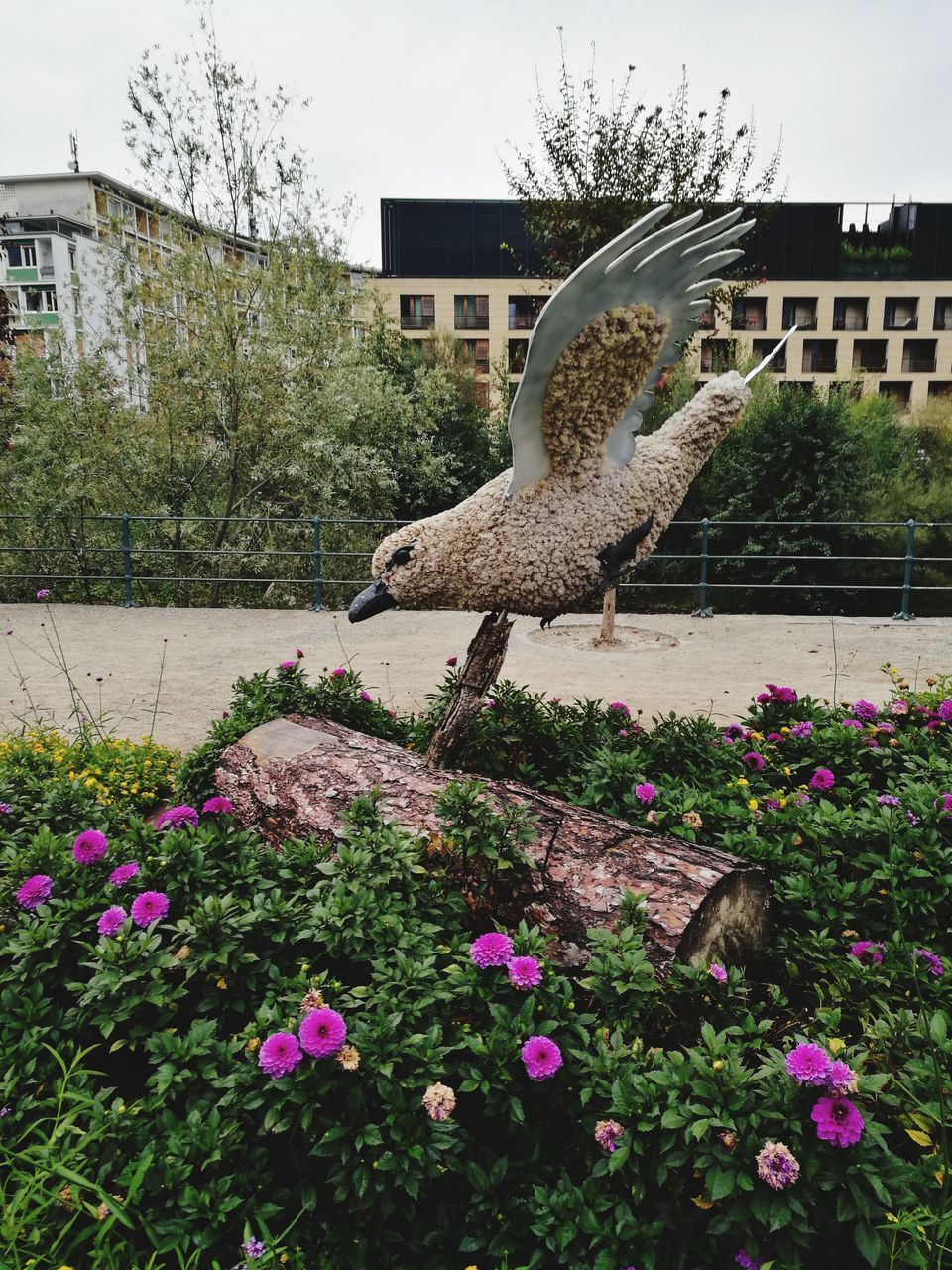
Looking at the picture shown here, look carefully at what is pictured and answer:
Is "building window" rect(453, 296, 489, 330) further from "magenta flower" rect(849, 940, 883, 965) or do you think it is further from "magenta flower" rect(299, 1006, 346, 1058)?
"magenta flower" rect(299, 1006, 346, 1058)

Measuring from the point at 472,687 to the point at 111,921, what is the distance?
1.64 m

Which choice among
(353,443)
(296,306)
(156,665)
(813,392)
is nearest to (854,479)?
(813,392)

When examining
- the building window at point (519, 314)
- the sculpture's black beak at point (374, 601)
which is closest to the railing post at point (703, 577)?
the sculpture's black beak at point (374, 601)

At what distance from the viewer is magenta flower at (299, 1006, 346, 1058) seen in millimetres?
1589

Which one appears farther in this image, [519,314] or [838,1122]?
[519,314]

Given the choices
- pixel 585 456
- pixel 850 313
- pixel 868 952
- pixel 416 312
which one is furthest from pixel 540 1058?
pixel 850 313

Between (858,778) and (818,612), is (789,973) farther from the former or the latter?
(818,612)

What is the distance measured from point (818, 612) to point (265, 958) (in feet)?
39.7

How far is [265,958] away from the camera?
79.7 inches

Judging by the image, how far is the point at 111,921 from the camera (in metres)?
1.95

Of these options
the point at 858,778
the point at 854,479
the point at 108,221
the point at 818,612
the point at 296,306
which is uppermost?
the point at 108,221

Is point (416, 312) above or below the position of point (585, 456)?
above

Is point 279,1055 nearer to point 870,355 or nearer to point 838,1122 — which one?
point 838,1122

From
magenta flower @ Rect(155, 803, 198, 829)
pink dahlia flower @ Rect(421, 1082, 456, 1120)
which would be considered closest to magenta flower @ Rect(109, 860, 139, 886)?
magenta flower @ Rect(155, 803, 198, 829)
